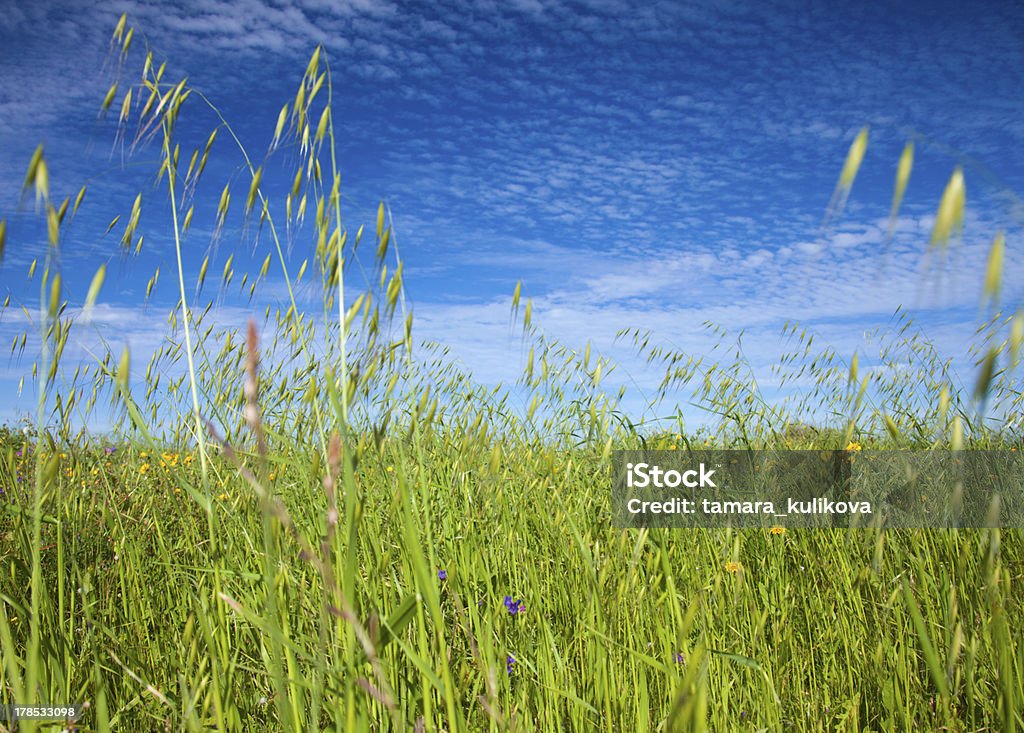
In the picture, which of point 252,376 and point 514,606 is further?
point 514,606

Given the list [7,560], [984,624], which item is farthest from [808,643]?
[7,560]

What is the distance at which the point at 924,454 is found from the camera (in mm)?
2732

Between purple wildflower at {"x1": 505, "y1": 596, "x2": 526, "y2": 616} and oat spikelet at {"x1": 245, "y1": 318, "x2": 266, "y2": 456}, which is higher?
oat spikelet at {"x1": 245, "y1": 318, "x2": 266, "y2": 456}

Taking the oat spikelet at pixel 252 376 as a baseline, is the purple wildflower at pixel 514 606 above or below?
below

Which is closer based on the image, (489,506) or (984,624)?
(984,624)

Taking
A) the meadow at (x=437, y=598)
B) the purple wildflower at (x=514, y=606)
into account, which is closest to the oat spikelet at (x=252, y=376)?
the meadow at (x=437, y=598)

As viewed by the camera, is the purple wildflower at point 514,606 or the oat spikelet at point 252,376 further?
the purple wildflower at point 514,606

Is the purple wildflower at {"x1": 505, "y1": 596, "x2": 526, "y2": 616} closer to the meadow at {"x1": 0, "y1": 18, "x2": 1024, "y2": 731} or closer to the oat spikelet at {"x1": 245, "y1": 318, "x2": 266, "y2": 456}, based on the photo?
the meadow at {"x1": 0, "y1": 18, "x2": 1024, "y2": 731}

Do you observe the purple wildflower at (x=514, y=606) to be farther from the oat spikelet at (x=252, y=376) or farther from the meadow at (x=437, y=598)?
the oat spikelet at (x=252, y=376)

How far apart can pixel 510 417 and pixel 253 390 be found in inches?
86.7

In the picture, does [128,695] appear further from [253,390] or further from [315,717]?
[253,390]

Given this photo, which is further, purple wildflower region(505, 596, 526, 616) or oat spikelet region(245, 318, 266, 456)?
purple wildflower region(505, 596, 526, 616)

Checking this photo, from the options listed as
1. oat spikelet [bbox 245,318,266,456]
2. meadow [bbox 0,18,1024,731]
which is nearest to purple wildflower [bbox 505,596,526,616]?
meadow [bbox 0,18,1024,731]

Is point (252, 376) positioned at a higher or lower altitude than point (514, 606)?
higher
